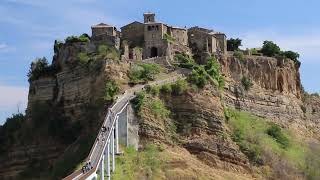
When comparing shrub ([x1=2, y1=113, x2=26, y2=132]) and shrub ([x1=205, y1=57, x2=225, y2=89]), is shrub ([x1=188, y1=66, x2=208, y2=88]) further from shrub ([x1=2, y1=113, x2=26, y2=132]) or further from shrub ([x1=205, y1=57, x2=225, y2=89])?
shrub ([x1=2, y1=113, x2=26, y2=132])

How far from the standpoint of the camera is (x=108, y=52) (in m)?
73.5

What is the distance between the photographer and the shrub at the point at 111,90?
69188mm

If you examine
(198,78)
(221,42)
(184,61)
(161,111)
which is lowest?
(161,111)

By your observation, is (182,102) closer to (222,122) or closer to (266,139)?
(222,122)

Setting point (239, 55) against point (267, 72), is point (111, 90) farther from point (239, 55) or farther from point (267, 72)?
point (267, 72)

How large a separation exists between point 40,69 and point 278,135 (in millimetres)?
21805

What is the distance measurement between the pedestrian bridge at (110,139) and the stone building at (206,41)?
8.84m

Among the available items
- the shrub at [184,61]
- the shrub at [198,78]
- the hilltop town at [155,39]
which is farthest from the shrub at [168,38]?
the shrub at [198,78]

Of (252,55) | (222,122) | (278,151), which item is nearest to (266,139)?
(278,151)

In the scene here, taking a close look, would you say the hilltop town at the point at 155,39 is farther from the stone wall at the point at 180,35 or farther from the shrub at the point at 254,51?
the shrub at the point at 254,51

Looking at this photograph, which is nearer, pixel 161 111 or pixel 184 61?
pixel 161 111

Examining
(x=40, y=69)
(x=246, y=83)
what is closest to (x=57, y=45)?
(x=40, y=69)

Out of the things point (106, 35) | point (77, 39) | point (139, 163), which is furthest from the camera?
point (77, 39)

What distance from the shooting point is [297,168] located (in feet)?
248
